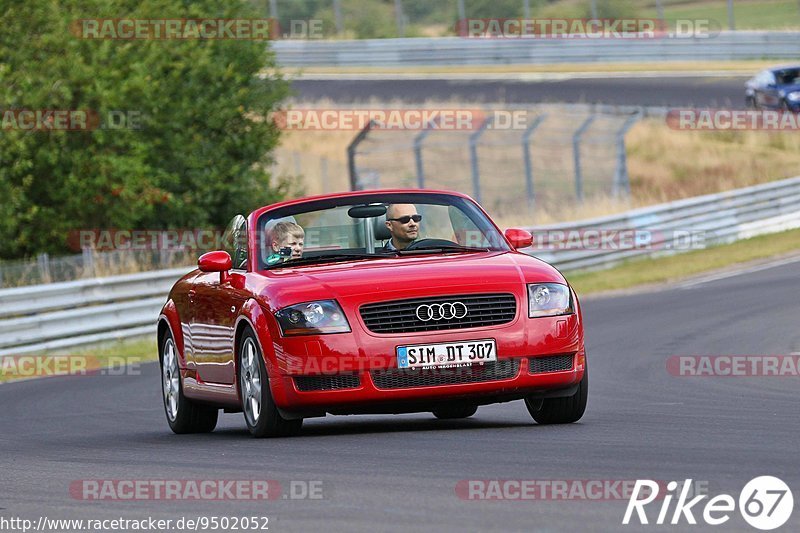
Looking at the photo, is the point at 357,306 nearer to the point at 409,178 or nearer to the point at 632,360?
the point at 632,360

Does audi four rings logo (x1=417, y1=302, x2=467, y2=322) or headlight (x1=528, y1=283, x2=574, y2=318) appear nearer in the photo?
audi four rings logo (x1=417, y1=302, x2=467, y2=322)

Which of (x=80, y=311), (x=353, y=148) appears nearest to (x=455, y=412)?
(x=80, y=311)

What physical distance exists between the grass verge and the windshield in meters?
14.0

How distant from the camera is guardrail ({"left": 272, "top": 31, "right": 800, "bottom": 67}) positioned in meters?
49.9

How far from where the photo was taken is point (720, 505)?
6047mm

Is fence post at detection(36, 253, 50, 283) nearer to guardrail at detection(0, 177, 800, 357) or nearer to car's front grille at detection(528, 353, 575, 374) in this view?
guardrail at detection(0, 177, 800, 357)

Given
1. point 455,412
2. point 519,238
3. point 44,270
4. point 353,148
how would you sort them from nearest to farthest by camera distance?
point 519,238 → point 455,412 → point 44,270 → point 353,148

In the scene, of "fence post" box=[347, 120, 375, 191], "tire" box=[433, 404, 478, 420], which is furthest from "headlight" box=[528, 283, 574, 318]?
"fence post" box=[347, 120, 375, 191]

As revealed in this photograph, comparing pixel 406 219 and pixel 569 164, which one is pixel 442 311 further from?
pixel 569 164

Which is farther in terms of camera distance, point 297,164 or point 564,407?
point 297,164

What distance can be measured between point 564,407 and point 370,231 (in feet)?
5.45

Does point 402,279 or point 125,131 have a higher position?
point 402,279

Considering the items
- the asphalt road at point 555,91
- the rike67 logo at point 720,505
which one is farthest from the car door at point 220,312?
the asphalt road at point 555,91

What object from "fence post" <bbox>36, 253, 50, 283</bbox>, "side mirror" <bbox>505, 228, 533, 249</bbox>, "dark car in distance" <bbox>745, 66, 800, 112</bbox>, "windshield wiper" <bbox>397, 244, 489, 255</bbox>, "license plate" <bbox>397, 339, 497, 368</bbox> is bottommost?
"dark car in distance" <bbox>745, 66, 800, 112</bbox>
